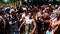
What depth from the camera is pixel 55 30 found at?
22.3ft

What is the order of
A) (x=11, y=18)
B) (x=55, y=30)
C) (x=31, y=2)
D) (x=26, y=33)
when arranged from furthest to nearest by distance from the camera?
(x=31, y=2) < (x=11, y=18) < (x=26, y=33) < (x=55, y=30)

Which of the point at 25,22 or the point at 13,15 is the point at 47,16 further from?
the point at 13,15

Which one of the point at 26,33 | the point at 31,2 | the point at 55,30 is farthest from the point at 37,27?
the point at 31,2

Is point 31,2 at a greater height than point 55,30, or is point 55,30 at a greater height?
point 55,30

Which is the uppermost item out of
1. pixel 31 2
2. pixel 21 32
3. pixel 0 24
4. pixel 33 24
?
pixel 0 24

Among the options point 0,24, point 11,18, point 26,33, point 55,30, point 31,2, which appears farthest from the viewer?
point 31,2

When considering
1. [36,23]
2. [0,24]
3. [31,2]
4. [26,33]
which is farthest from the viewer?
[31,2]

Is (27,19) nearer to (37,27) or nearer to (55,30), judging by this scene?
(37,27)

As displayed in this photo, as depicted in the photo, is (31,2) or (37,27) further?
(31,2)

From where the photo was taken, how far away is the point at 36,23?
29.9 feet

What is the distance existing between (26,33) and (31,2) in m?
24.3

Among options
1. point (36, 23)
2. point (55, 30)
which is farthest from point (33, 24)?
point (55, 30)

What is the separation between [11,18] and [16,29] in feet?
5.45

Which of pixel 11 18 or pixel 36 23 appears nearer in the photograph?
pixel 36 23
